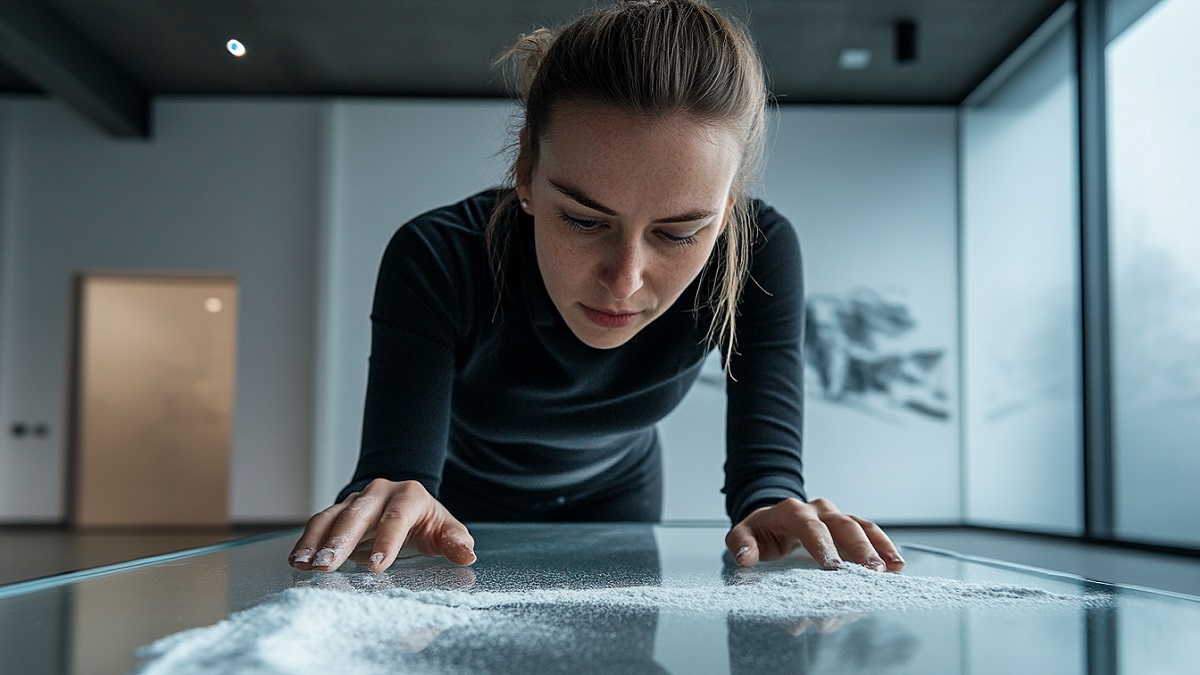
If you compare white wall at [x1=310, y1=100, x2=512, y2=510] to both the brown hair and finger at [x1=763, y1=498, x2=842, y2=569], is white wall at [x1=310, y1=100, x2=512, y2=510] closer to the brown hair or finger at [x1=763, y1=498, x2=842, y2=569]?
the brown hair

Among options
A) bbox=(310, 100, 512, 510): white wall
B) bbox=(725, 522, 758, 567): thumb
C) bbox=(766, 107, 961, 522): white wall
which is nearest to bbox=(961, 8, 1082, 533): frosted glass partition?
bbox=(766, 107, 961, 522): white wall

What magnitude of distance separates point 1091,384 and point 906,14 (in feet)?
5.43

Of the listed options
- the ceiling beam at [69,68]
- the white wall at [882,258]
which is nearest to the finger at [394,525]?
the ceiling beam at [69,68]

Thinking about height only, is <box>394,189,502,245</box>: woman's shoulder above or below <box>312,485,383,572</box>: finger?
above

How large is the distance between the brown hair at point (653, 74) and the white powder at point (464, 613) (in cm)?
32

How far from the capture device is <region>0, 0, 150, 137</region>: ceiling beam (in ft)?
11.9

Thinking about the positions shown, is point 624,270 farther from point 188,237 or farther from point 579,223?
point 188,237

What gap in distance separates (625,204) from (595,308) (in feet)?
0.43

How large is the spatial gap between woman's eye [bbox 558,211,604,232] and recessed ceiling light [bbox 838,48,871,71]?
387 cm

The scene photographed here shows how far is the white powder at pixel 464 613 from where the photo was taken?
11.5 inches

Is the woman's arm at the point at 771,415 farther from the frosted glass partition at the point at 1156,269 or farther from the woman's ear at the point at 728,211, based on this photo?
the frosted glass partition at the point at 1156,269

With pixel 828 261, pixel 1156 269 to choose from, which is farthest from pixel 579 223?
pixel 828 261

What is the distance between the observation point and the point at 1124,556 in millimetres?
3279

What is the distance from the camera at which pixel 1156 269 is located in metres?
3.19
